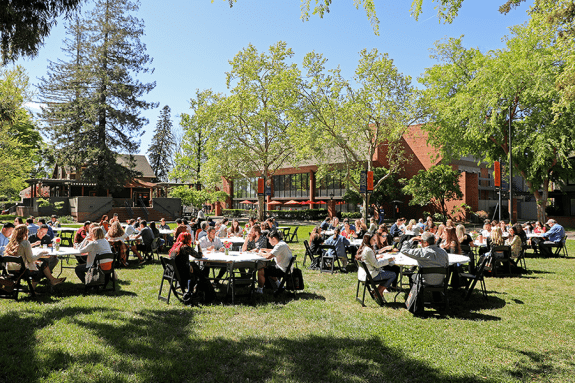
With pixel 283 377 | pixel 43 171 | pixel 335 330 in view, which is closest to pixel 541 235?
pixel 335 330

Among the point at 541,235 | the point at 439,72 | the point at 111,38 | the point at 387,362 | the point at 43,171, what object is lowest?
the point at 387,362

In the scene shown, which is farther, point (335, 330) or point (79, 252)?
point (79, 252)

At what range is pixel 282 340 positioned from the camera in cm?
519

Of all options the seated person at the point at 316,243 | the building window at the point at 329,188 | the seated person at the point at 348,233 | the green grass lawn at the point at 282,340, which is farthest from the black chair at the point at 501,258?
the building window at the point at 329,188

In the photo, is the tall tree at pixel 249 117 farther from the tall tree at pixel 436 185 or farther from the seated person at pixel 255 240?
the seated person at pixel 255 240

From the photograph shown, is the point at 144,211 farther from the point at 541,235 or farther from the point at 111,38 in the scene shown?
the point at 541,235

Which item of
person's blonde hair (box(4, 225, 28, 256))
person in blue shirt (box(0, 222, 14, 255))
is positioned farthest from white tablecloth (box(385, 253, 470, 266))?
person in blue shirt (box(0, 222, 14, 255))

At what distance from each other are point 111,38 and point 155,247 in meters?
31.2

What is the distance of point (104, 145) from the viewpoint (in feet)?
113

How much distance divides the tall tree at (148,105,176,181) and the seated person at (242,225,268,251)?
6016 centimetres

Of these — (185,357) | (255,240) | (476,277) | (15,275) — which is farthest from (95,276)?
(476,277)

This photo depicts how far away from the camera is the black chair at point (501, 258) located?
385 inches

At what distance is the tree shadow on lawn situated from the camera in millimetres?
4102

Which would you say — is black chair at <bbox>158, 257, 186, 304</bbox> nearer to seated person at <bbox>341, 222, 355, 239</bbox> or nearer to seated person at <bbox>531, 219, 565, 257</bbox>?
seated person at <bbox>341, 222, 355, 239</bbox>
